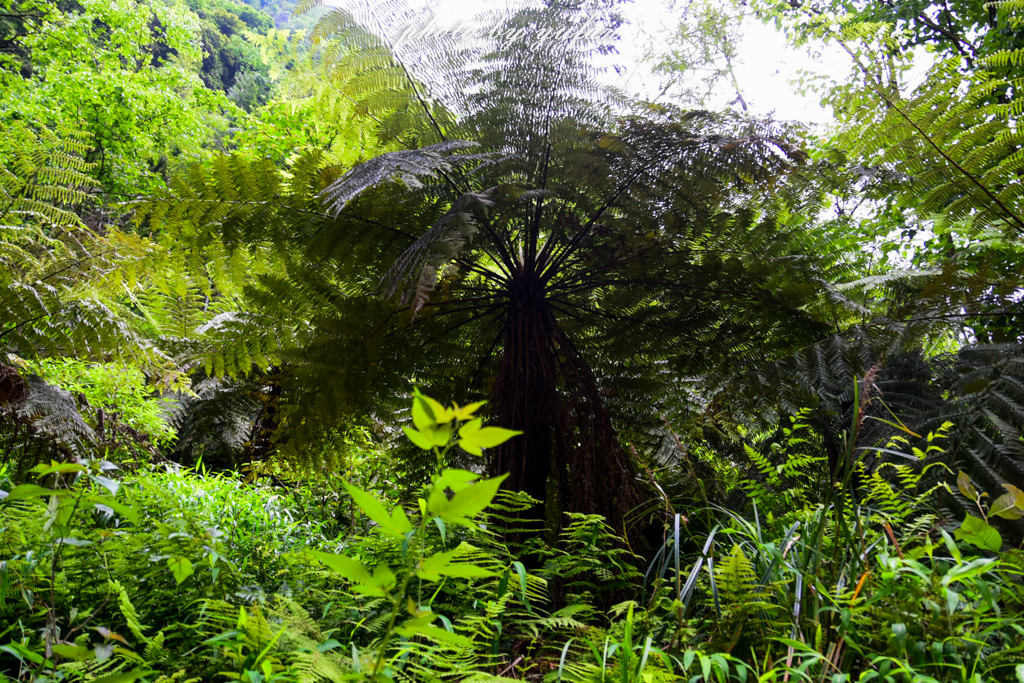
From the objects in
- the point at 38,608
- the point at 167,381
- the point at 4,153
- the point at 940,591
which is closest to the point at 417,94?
the point at 167,381

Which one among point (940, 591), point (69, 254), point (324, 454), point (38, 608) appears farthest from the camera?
point (69, 254)

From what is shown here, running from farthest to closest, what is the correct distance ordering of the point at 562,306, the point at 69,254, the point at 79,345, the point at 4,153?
the point at 4,153 → the point at 69,254 → the point at 79,345 → the point at 562,306

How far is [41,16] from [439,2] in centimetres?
1347

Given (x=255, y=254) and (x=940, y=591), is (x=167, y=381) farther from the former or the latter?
(x=940, y=591)

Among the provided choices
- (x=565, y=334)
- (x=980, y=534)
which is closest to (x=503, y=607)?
(x=980, y=534)

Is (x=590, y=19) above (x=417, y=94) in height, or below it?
above

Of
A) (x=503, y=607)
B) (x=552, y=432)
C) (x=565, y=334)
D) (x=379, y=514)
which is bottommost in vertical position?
(x=503, y=607)

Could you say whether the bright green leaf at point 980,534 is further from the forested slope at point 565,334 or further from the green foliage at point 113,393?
the green foliage at point 113,393

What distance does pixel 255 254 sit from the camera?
1896 millimetres

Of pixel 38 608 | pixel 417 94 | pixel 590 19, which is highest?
pixel 590 19

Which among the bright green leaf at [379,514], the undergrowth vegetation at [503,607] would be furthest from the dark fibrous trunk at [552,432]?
the bright green leaf at [379,514]

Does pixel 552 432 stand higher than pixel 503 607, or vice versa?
pixel 552 432

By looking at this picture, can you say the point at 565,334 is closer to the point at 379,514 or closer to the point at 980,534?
the point at 980,534

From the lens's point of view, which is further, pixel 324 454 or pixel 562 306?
pixel 562 306
